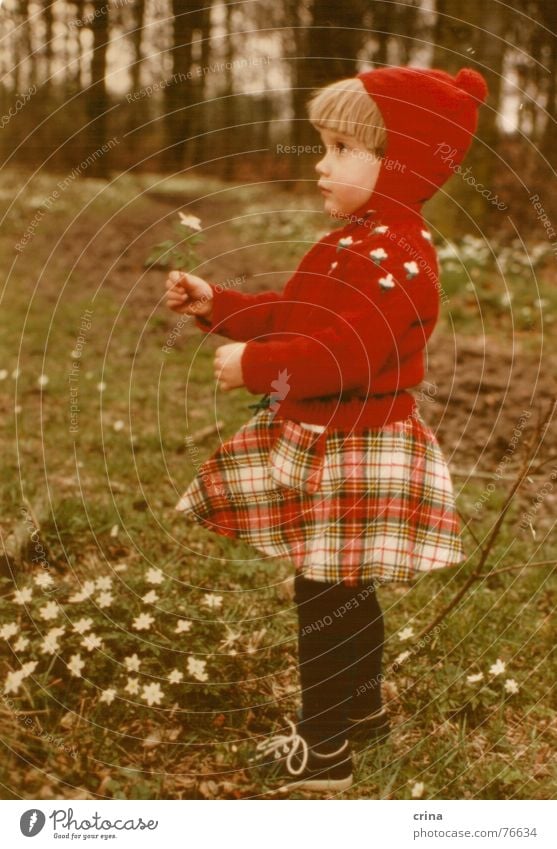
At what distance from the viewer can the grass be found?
1332 millimetres

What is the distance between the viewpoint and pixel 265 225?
461cm

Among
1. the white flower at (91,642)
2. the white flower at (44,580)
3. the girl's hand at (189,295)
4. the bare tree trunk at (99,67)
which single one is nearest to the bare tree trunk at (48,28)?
the bare tree trunk at (99,67)

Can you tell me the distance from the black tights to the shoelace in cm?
2

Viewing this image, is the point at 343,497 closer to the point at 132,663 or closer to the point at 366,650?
the point at 366,650

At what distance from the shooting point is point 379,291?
3.79 feet

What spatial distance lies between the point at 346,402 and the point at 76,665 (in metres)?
0.69

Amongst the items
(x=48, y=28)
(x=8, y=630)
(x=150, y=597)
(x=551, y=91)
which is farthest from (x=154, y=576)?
(x=551, y=91)

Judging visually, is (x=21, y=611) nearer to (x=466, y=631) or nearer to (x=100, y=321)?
(x=466, y=631)

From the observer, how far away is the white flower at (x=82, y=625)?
149 cm

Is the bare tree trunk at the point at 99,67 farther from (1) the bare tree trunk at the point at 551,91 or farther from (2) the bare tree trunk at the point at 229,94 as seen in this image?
(1) the bare tree trunk at the point at 551,91

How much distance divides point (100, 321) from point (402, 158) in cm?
225

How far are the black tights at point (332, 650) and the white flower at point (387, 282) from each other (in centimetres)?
47

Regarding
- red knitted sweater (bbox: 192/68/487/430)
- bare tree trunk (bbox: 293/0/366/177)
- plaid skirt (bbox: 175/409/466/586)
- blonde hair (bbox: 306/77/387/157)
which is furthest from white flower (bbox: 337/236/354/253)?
bare tree trunk (bbox: 293/0/366/177)

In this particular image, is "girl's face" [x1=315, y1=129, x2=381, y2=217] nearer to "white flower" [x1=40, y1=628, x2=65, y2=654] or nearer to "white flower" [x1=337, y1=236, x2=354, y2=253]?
"white flower" [x1=337, y1=236, x2=354, y2=253]
